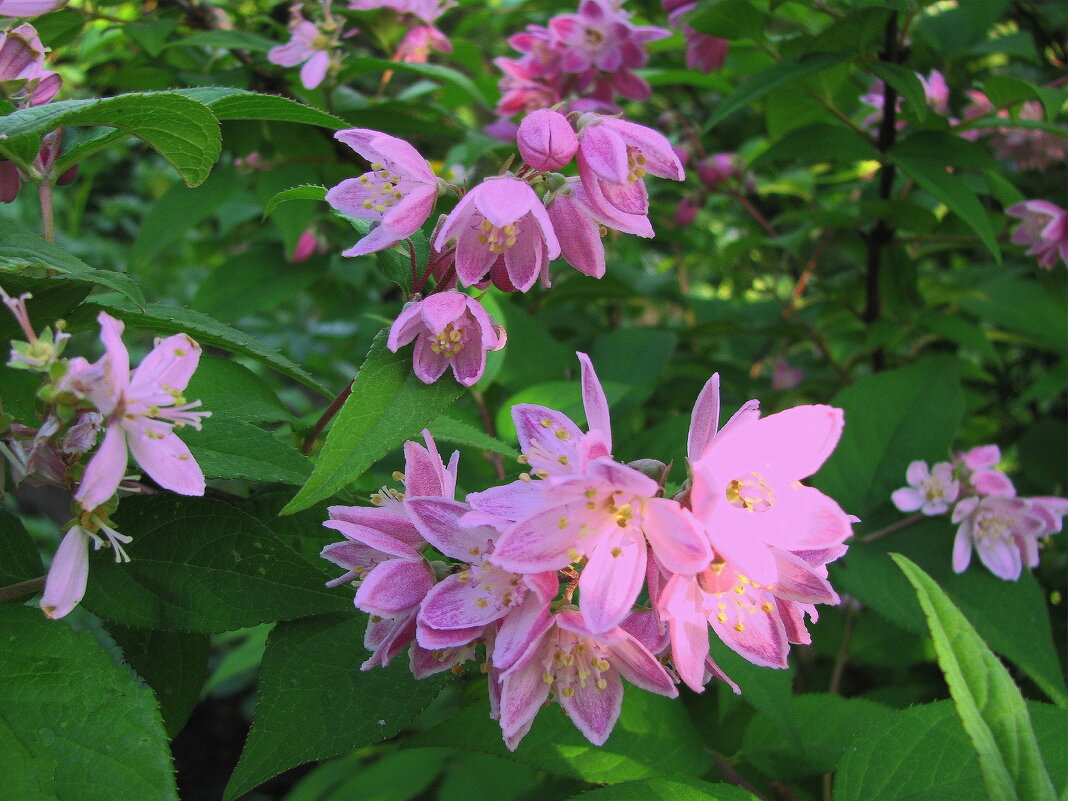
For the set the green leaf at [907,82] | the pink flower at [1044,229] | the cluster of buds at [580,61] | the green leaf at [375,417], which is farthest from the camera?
the cluster of buds at [580,61]

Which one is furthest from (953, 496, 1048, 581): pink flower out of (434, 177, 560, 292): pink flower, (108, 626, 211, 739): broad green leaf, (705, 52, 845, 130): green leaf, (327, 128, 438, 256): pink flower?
(108, 626, 211, 739): broad green leaf

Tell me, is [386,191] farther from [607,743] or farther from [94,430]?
[607,743]

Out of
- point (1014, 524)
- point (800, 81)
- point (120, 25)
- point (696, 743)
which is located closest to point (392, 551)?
point (696, 743)

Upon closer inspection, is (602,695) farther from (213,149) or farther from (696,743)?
(213,149)

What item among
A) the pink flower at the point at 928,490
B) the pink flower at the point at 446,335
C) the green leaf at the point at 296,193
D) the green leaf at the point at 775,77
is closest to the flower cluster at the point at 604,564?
the pink flower at the point at 446,335

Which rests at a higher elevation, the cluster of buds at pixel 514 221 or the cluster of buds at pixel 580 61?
the cluster of buds at pixel 514 221

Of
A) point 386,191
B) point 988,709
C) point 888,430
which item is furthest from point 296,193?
point 888,430

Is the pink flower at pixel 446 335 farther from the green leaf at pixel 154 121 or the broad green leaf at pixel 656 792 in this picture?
the broad green leaf at pixel 656 792

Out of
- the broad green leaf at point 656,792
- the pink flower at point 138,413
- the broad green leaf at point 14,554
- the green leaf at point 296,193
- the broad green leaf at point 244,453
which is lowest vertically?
the broad green leaf at point 656,792
